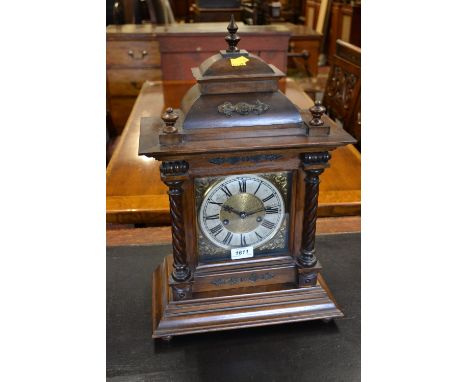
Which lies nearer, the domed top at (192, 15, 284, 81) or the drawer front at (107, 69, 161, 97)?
the domed top at (192, 15, 284, 81)

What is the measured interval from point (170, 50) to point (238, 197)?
7.02 ft

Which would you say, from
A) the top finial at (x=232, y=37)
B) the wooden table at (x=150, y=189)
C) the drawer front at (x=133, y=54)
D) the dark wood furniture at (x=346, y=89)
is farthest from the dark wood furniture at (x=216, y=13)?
the top finial at (x=232, y=37)

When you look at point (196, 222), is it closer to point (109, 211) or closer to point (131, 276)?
point (131, 276)

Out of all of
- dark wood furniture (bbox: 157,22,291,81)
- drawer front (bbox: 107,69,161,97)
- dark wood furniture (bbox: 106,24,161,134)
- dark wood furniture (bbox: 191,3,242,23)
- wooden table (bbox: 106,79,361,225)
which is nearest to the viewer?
wooden table (bbox: 106,79,361,225)

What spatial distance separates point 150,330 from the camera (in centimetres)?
87

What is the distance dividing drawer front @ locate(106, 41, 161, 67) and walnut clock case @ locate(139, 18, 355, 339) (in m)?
2.59

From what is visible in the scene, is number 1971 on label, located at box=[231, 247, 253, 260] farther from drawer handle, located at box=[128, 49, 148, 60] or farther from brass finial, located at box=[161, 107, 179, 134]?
drawer handle, located at box=[128, 49, 148, 60]

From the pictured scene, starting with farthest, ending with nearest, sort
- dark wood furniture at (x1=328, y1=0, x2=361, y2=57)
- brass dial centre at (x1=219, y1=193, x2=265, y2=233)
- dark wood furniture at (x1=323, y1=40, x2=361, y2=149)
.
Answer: dark wood furniture at (x1=328, y1=0, x2=361, y2=57)
dark wood furniture at (x1=323, y1=40, x2=361, y2=149)
brass dial centre at (x1=219, y1=193, x2=265, y2=233)

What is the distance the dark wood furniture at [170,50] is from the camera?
8.91 ft

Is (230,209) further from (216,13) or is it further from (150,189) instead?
(216,13)

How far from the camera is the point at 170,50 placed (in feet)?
8.90

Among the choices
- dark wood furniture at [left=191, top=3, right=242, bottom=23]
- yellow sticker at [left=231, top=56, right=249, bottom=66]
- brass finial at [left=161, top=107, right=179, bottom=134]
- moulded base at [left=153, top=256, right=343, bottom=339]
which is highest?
dark wood furniture at [left=191, top=3, right=242, bottom=23]

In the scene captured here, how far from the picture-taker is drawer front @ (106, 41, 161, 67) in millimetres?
3193

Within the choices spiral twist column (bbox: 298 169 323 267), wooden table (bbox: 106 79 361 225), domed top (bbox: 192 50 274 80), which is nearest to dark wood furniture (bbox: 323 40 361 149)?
wooden table (bbox: 106 79 361 225)
